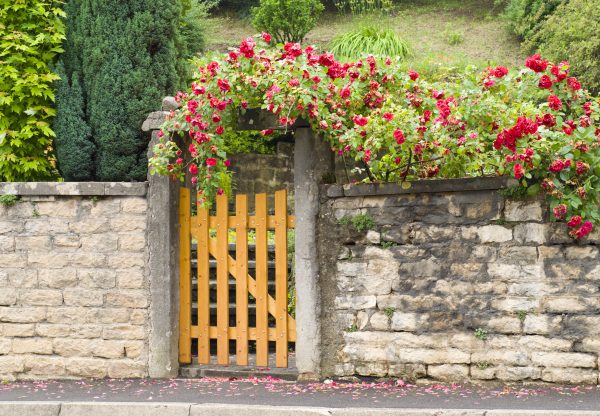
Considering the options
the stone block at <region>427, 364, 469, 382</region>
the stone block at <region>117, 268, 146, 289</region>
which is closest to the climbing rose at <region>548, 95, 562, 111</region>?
the stone block at <region>427, 364, 469, 382</region>

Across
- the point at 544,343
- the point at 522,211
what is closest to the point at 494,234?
the point at 522,211

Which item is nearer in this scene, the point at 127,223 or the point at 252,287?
the point at 252,287

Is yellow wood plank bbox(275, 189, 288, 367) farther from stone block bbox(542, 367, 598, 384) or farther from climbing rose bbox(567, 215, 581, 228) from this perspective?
climbing rose bbox(567, 215, 581, 228)

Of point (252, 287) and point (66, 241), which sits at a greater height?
point (66, 241)

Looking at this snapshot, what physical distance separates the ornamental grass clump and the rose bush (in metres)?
10.1

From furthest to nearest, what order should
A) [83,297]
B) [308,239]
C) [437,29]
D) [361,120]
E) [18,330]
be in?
[437,29], [18,330], [83,297], [308,239], [361,120]

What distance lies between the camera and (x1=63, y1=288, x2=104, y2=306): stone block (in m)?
7.43

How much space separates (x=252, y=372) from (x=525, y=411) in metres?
2.49

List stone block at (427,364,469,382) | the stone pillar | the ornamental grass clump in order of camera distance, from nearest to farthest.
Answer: stone block at (427,364,469,382)
the stone pillar
the ornamental grass clump

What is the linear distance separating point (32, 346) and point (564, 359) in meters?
4.32

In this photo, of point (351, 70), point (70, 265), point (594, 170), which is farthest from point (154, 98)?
point (594, 170)

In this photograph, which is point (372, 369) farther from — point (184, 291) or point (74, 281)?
point (74, 281)

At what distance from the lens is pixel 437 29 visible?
21.4m

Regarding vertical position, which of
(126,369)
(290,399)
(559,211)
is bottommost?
(290,399)
